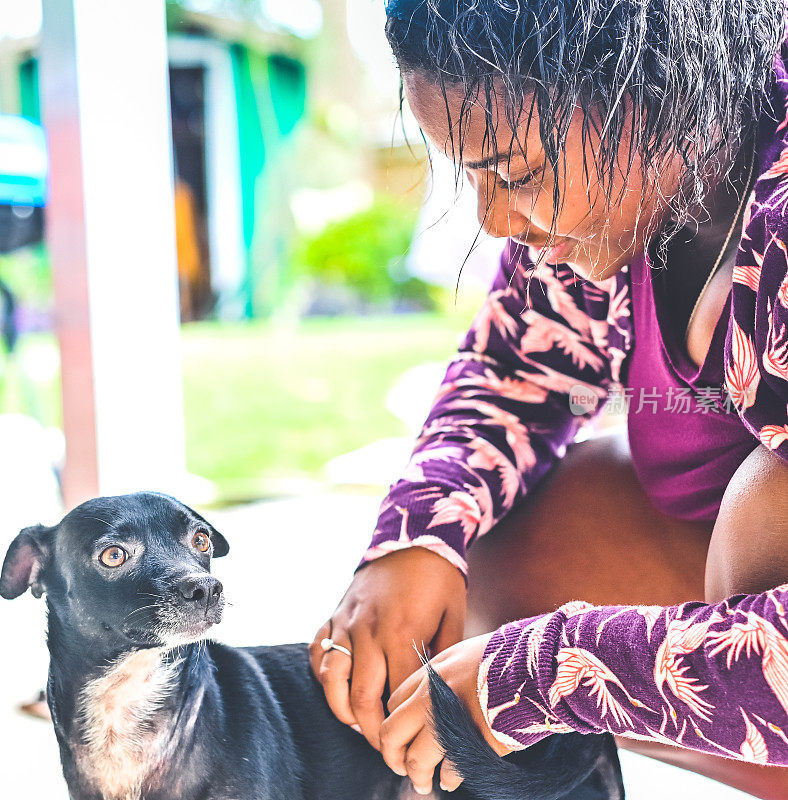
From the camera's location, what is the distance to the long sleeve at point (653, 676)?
64 cm

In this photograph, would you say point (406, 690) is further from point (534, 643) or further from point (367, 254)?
point (367, 254)

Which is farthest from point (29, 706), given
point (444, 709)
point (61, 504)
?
point (444, 709)

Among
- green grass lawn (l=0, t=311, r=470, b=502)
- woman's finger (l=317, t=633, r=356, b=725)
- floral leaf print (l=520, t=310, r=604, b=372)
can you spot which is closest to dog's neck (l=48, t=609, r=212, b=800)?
woman's finger (l=317, t=633, r=356, b=725)

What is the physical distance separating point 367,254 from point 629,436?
335cm

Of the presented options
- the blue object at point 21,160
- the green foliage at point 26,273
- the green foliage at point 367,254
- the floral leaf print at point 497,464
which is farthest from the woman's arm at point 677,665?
the green foliage at point 367,254

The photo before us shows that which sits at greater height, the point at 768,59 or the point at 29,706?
the point at 768,59

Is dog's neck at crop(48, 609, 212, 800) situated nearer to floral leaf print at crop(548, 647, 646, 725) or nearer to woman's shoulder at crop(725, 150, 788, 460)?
floral leaf print at crop(548, 647, 646, 725)

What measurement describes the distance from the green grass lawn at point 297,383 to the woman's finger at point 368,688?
255cm

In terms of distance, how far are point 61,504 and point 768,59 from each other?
111cm

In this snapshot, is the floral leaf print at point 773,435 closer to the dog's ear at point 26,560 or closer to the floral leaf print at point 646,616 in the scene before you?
the floral leaf print at point 646,616

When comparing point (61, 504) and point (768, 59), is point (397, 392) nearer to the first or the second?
point (61, 504)

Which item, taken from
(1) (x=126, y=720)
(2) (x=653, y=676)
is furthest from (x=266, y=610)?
(2) (x=653, y=676)

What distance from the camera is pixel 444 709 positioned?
716 mm

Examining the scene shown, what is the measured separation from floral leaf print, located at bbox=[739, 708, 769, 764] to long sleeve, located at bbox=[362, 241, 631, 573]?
1.33 feet
